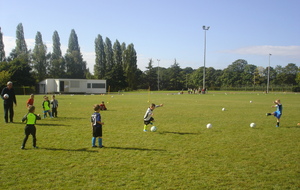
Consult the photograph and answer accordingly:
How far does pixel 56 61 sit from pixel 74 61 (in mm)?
6375

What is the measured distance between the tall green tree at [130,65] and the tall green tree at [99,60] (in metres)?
7.86

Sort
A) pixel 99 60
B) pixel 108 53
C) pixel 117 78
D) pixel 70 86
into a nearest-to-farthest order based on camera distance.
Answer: pixel 70 86 < pixel 117 78 < pixel 99 60 < pixel 108 53

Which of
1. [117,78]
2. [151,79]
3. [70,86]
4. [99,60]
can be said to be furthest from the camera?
[151,79]

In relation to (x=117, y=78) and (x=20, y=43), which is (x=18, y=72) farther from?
(x=117, y=78)

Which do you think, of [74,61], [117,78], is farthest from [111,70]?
[74,61]

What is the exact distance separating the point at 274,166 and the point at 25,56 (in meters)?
77.0

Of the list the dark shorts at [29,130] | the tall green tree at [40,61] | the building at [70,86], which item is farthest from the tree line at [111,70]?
the dark shorts at [29,130]

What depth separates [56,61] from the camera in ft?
246

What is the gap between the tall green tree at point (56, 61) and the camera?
75.2 m

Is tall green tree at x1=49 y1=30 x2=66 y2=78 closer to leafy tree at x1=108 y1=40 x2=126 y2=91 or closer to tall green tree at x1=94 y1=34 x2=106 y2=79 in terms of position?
tall green tree at x1=94 y1=34 x2=106 y2=79

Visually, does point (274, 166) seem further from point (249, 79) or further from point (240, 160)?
point (249, 79)

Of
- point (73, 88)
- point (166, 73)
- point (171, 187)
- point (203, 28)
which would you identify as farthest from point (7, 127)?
point (166, 73)

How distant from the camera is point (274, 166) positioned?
244 inches

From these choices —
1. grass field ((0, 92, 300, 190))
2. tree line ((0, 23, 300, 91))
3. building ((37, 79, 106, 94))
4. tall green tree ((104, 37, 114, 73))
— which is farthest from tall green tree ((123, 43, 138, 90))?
grass field ((0, 92, 300, 190))
